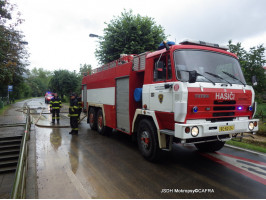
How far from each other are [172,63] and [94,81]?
16.4ft

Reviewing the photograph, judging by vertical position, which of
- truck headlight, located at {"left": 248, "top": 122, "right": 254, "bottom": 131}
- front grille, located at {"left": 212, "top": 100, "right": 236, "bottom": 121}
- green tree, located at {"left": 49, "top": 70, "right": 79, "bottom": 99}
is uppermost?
green tree, located at {"left": 49, "top": 70, "right": 79, "bottom": 99}

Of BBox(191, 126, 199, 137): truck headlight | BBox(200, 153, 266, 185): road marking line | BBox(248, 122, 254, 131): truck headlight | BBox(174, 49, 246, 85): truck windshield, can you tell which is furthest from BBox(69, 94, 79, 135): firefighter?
BBox(248, 122, 254, 131): truck headlight

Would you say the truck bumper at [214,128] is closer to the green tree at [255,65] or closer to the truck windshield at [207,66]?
the truck windshield at [207,66]

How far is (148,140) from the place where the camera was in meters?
4.62

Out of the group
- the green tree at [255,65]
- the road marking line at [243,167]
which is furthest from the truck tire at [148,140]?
the green tree at [255,65]

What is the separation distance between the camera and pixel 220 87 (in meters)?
3.92

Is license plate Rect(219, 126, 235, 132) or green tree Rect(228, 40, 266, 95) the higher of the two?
green tree Rect(228, 40, 266, 95)

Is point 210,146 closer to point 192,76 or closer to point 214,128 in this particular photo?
point 214,128

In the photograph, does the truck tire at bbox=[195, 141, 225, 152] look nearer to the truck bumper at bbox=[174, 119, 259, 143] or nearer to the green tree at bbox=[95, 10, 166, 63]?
the truck bumper at bbox=[174, 119, 259, 143]

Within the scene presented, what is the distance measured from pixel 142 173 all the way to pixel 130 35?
32.3ft

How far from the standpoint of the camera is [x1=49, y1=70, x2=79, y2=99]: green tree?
31.5 m

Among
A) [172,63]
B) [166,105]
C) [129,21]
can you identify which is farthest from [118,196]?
[129,21]

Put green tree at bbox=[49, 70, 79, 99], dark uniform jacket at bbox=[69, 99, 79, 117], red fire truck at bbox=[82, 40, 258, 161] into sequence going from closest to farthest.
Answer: red fire truck at bbox=[82, 40, 258, 161] < dark uniform jacket at bbox=[69, 99, 79, 117] < green tree at bbox=[49, 70, 79, 99]

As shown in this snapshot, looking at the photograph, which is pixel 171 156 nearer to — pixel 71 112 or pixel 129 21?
pixel 71 112
